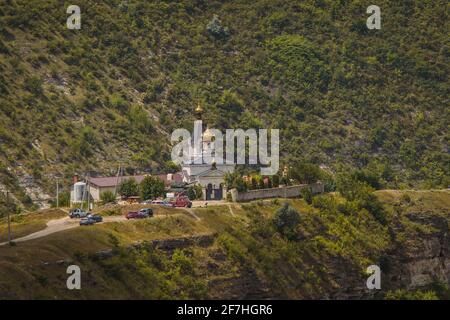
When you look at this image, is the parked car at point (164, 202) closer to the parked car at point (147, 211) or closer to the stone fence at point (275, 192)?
the parked car at point (147, 211)

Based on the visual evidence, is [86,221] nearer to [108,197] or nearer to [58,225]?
[58,225]

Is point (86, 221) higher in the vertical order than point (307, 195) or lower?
lower

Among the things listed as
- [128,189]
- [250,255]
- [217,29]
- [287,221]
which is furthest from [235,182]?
[217,29]

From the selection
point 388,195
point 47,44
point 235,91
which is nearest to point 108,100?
point 47,44

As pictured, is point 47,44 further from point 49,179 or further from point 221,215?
point 221,215

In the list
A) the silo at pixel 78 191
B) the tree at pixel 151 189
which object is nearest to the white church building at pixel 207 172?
the tree at pixel 151 189
